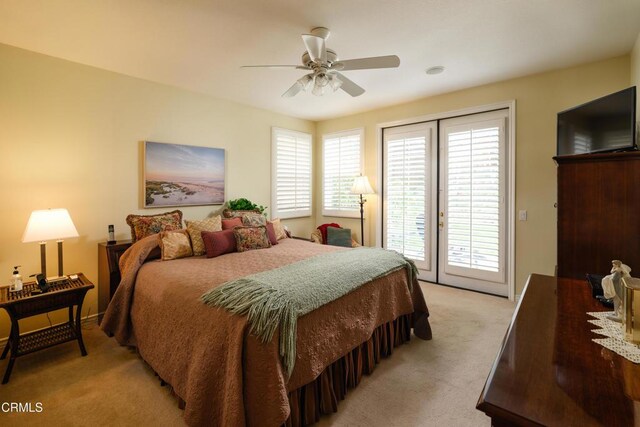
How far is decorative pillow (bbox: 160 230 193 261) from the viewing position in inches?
115

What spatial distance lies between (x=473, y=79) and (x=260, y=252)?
320cm

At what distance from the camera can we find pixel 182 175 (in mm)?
3867

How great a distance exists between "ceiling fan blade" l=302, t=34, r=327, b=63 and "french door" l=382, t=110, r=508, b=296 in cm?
253

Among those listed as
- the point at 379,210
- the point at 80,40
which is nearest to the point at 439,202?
the point at 379,210

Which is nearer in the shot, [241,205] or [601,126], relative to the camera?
[601,126]

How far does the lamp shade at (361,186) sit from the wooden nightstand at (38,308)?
353 centimetres

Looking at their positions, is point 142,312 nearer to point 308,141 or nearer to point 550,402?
point 550,402

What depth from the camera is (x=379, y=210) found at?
5000 mm

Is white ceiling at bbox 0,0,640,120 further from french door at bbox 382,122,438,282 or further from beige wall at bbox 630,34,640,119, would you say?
french door at bbox 382,122,438,282

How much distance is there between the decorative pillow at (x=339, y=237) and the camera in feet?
16.5

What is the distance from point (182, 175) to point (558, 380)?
3.96 metres

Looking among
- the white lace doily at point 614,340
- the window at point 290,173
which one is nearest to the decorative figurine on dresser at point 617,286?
the white lace doily at point 614,340

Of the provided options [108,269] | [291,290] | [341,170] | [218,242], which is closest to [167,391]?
[291,290]

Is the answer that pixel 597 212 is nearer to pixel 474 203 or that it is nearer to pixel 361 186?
pixel 474 203
